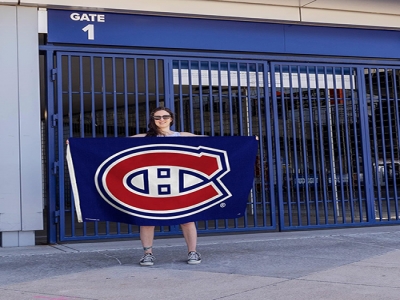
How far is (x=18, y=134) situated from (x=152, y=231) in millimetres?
2490

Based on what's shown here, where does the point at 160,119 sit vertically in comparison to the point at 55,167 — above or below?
above

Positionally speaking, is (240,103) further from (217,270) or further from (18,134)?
(217,270)

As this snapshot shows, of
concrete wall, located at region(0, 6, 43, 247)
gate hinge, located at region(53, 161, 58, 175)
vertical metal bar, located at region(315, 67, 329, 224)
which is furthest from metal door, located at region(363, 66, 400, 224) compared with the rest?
concrete wall, located at region(0, 6, 43, 247)

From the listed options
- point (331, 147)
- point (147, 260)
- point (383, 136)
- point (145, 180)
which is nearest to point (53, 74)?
point (145, 180)

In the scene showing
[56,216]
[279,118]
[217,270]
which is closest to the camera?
[217,270]

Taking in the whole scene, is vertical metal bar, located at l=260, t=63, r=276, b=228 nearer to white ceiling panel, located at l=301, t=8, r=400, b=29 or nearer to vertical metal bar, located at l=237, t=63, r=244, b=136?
vertical metal bar, located at l=237, t=63, r=244, b=136

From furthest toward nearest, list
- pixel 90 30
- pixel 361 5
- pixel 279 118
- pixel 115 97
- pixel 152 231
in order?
pixel 361 5
pixel 279 118
pixel 115 97
pixel 90 30
pixel 152 231

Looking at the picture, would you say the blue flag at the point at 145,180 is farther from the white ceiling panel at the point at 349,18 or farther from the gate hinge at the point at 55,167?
the white ceiling panel at the point at 349,18

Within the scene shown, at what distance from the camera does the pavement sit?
14.3ft

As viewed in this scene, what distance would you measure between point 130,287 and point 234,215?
1.70 metres

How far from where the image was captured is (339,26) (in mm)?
8766

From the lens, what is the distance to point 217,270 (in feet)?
17.4

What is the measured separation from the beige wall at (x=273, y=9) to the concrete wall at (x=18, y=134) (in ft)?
1.40

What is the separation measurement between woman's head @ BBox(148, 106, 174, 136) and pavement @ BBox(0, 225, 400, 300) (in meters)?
1.30
